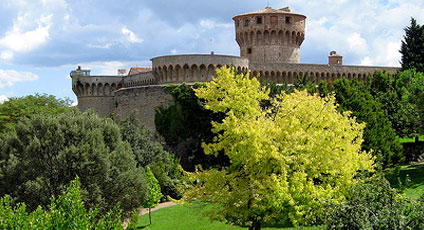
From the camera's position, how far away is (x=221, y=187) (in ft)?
Result: 58.2

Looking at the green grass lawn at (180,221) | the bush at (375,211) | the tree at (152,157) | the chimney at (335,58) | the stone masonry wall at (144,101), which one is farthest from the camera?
the chimney at (335,58)

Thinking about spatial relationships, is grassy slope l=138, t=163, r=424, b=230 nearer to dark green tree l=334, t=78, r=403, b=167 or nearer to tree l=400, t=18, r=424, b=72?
dark green tree l=334, t=78, r=403, b=167

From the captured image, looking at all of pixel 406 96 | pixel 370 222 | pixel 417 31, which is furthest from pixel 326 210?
pixel 417 31

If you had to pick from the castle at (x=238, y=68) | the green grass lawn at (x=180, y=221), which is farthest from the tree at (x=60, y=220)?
the castle at (x=238, y=68)

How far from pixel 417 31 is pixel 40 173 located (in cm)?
4134

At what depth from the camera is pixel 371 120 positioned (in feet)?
94.6

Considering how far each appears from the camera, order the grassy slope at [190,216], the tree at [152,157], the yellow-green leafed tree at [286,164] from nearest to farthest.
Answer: the yellow-green leafed tree at [286,164]
the grassy slope at [190,216]
the tree at [152,157]

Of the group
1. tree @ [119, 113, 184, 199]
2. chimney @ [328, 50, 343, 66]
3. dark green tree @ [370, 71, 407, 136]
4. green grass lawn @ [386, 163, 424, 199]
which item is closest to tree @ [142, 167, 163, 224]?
tree @ [119, 113, 184, 199]

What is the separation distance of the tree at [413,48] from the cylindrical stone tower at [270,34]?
12.2 metres

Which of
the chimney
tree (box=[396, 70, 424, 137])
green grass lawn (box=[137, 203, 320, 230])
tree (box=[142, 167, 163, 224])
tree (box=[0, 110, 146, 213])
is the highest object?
the chimney

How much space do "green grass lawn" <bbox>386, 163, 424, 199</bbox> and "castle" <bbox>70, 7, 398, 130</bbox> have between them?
14.6 meters

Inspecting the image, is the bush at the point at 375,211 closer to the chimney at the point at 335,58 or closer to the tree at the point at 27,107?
the tree at the point at 27,107

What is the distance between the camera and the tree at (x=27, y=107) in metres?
43.6

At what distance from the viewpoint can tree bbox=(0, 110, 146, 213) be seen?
19.4 m
